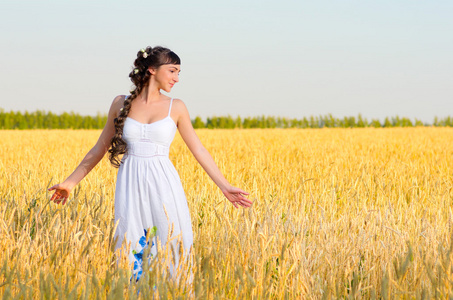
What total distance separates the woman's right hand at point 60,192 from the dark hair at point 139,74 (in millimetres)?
384

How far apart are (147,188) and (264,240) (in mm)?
769

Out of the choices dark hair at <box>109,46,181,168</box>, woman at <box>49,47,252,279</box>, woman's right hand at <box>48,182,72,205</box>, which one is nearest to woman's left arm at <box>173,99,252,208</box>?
woman at <box>49,47,252,279</box>

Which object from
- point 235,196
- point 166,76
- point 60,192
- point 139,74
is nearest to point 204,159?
point 235,196

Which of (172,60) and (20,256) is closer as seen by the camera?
(20,256)

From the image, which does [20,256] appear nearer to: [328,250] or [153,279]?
[153,279]

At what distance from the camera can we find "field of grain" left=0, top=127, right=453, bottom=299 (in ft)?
7.46

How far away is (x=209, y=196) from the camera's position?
205 inches

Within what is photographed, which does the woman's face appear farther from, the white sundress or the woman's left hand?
the woman's left hand

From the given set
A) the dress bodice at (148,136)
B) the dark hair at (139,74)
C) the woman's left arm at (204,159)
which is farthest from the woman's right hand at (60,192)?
the woman's left arm at (204,159)

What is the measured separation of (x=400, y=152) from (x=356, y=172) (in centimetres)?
375

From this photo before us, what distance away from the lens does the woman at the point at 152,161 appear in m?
2.99

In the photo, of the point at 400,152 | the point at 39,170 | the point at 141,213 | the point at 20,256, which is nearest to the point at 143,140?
the point at 141,213

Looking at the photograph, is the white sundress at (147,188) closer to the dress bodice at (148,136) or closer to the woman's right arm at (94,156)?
the dress bodice at (148,136)

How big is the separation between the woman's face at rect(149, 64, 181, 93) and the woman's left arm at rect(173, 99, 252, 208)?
0.36ft
